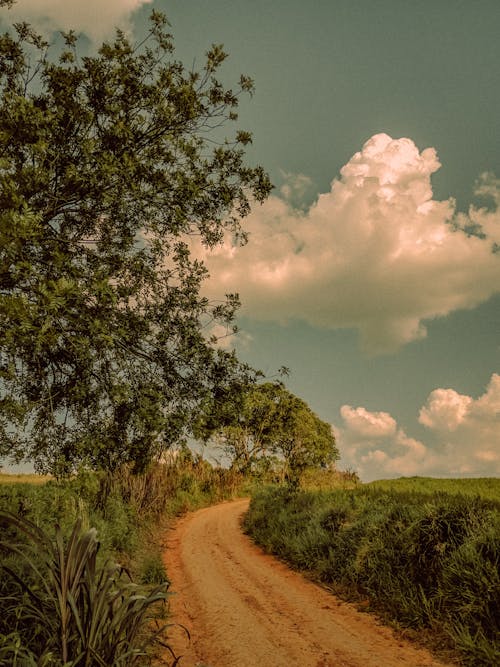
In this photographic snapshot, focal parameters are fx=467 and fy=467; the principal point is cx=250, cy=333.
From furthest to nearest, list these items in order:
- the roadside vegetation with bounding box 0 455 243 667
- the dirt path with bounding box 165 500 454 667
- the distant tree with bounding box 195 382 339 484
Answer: the distant tree with bounding box 195 382 339 484 < the dirt path with bounding box 165 500 454 667 < the roadside vegetation with bounding box 0 455 243 667

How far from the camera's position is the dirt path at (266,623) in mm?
6391

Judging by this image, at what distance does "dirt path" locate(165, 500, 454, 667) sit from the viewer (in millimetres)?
6391

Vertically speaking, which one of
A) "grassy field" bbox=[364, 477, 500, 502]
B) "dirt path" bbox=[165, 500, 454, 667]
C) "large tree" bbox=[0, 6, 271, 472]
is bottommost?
"dirt path" bbox=[165, 500, 454, 667]

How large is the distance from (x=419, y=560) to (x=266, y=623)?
293 cm

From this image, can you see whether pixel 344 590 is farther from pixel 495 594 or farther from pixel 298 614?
A: pixel 495 594

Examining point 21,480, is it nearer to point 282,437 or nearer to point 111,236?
point 282,437

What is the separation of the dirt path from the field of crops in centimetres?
48

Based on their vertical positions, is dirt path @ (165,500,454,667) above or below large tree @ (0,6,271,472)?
below

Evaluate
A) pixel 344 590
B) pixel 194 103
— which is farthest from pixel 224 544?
pixel 194 103

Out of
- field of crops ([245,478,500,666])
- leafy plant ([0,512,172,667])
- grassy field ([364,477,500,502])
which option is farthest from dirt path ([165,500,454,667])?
grassy field ([364,477,500,502])

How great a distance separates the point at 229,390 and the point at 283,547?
6.47 m

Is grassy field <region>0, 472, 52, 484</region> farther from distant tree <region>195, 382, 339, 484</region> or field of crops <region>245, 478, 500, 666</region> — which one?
field of crops <region>245, 478, 500, 666</region>

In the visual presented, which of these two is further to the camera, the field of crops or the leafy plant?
the field of crops

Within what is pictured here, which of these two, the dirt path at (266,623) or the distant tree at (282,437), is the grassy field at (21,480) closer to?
the distant tree at (282,437)
